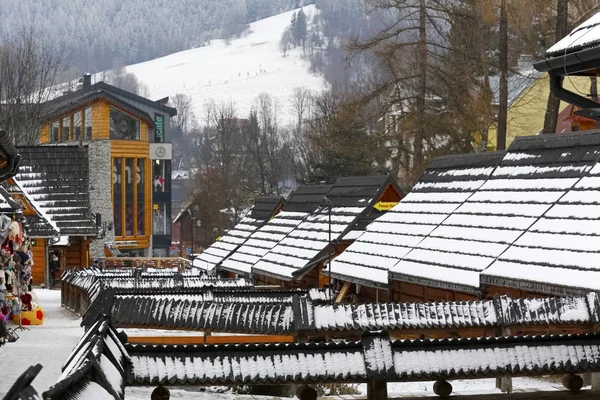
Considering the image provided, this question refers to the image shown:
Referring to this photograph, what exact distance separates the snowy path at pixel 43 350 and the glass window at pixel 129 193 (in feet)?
145

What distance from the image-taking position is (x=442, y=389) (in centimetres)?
1185

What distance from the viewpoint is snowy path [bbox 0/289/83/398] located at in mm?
16466

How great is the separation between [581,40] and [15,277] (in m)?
14.2

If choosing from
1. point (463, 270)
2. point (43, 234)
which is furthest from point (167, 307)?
point (43, 234)

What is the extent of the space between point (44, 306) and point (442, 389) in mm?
22625

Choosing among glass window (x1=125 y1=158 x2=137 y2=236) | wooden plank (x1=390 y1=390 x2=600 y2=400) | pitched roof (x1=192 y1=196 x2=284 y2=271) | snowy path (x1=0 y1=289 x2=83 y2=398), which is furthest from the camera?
glass window (x1=125 y1=158 x2=137 y2=236)

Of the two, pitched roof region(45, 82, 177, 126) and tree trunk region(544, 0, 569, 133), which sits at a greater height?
pitched roof region(45, 82, 177, 126)

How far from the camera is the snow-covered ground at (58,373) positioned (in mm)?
14781

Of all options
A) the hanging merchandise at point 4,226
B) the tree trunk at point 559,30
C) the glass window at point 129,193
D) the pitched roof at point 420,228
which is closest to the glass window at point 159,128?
the glass window at point 129,193

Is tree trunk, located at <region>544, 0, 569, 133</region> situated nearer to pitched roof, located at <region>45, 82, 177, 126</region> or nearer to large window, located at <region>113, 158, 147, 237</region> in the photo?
pitched roof, located at <region>45, 82, 177, 126</region>

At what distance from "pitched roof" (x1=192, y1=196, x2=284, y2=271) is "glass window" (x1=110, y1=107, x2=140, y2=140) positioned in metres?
25.4

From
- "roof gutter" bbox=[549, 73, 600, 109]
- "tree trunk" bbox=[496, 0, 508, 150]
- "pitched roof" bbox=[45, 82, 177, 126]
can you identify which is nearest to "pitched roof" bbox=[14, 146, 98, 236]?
"tree trunk" bbox=[496, 0, 508, 150]

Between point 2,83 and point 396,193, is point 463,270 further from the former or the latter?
point 2,83

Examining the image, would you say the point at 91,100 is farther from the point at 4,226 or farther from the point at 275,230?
the point at 4,226
